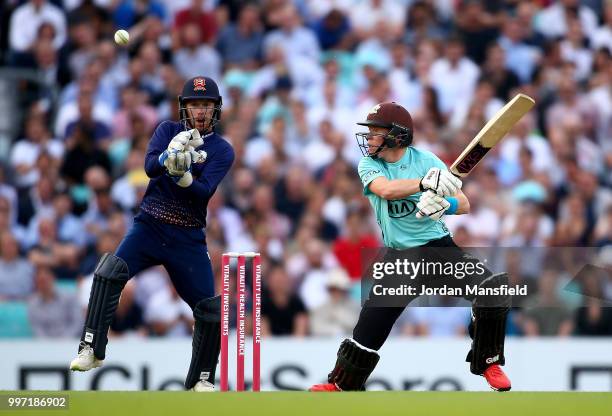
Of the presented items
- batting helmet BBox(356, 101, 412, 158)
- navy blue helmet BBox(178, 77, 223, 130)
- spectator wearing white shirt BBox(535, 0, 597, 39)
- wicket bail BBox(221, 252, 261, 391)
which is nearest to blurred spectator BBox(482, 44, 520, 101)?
spectator wearing white shirt BBox(535, 0, 597, 39)

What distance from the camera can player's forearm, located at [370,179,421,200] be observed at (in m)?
8.45

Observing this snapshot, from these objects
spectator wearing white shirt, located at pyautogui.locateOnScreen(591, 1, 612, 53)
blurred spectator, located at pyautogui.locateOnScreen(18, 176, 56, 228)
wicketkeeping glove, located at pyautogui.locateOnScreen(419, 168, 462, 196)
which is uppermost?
spectator wearing white shirt, located at pyautogui.locateOnScreen(591, 1, 612, 53)

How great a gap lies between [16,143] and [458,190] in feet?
24.7

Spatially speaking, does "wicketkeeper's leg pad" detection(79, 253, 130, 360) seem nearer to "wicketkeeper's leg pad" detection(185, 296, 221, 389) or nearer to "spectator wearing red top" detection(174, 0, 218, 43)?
"wicketkeeper's leg pad" detection(185, 296, 221, 389)

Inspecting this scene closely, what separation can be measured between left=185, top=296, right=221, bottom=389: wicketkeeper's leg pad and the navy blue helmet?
3.77 ft

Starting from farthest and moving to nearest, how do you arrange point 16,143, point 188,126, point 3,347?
point 16,143 < point 3,347 < point 188,126

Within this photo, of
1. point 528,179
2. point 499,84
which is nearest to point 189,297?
point 528,179

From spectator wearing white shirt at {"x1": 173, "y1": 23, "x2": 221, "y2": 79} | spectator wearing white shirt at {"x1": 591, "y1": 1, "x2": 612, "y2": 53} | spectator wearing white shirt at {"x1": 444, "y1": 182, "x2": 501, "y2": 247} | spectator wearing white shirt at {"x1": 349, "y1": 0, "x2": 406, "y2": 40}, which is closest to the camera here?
spectator wearing white shirt at {"x1": 444, "y1": 182, "x2": 501, "y2": 247}

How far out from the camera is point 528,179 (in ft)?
46.2

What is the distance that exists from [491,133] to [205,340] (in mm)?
2246

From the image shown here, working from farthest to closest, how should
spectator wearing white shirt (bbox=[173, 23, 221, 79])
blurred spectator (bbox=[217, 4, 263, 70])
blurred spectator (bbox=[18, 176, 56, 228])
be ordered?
blurred spectator (bbox=[217, 4, 263, 70])
spectator wearing white shirt (bbox=[173, 23, 221, 79])
blurred spectator (bbox=[18, 176, 56, 228])

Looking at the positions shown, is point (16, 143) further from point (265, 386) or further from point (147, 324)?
point (265, 386)

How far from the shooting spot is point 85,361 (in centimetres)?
859

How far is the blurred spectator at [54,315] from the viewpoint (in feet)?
40.5
